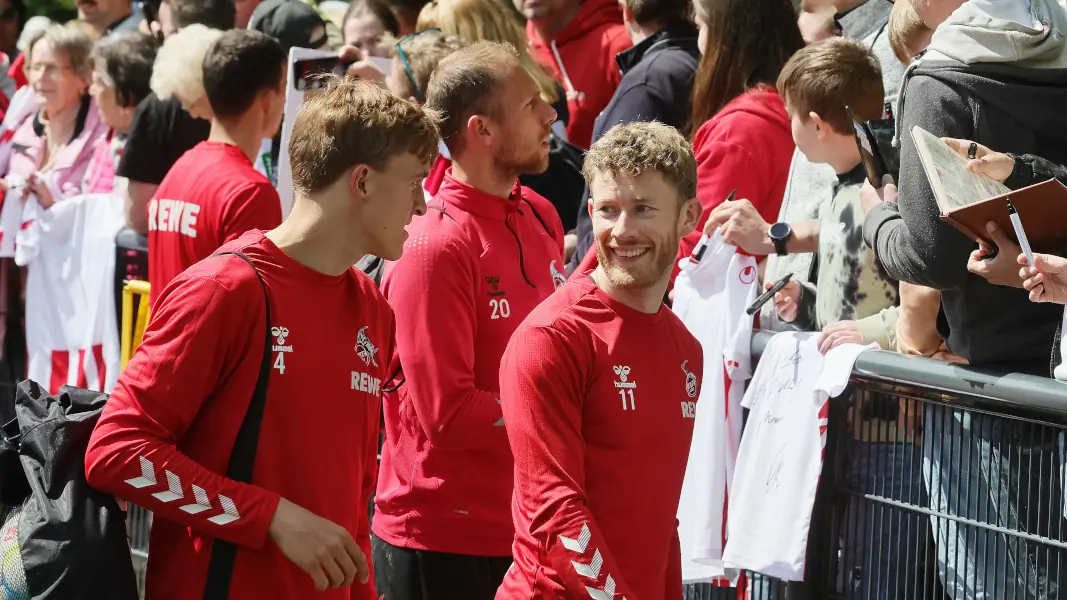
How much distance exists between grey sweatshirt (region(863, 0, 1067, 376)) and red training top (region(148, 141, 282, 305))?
2.66 m

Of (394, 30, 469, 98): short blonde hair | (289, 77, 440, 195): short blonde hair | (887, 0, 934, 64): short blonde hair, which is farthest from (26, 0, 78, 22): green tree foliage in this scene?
(289, 77, 440, 195): short blonde hair

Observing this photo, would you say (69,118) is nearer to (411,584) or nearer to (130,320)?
(130,320)

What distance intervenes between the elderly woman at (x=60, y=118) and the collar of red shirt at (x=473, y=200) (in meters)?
4.70

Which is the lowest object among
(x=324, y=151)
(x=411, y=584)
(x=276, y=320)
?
(x=411, y=584)

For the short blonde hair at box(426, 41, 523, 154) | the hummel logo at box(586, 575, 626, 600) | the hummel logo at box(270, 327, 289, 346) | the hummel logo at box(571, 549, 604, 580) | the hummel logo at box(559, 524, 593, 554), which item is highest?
the short blonde hair at box(426, 41, 523, 154)

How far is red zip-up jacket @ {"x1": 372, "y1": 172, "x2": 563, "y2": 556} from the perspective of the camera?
12.8 feet

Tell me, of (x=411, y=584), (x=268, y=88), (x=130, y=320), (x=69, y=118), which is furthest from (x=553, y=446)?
(x=69, y=118)

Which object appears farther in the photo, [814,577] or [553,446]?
[814,577]

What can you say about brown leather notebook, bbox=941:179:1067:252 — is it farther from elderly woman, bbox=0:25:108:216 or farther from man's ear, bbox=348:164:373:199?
elderly woman, bbox=0:25:108:216

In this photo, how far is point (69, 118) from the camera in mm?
8617

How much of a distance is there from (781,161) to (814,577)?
5.87ft

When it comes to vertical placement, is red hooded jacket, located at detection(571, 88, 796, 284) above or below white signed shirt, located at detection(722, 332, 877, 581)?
above

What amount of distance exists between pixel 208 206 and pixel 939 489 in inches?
118

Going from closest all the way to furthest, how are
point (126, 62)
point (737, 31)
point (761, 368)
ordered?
point (761, 368) → point (737, 31) → point (126, 62)
